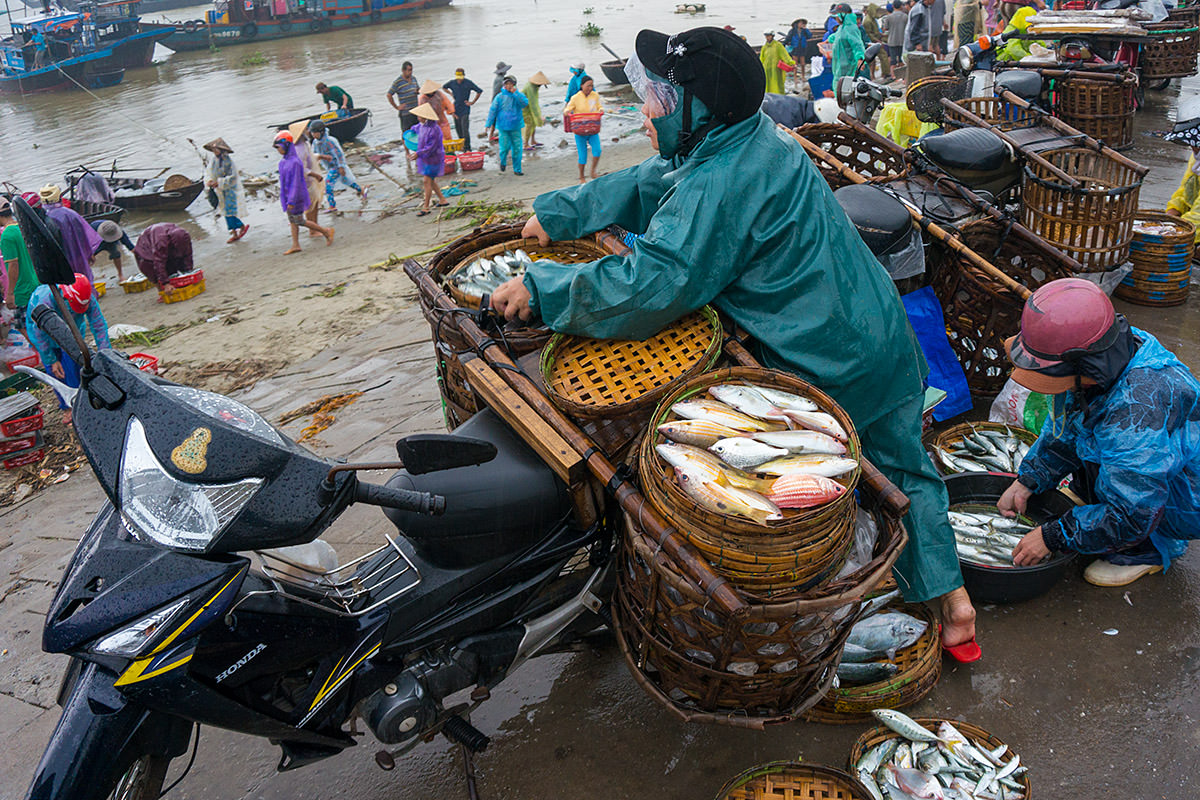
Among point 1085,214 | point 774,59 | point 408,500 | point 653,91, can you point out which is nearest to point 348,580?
point 408,500

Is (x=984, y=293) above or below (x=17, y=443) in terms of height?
above

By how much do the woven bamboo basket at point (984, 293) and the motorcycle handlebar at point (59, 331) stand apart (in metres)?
4.15

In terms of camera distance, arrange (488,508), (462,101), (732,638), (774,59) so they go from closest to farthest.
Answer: (732,638)
(488,508)
(774,59)
(462,101)

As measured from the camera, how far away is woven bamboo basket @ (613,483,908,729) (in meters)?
2.03

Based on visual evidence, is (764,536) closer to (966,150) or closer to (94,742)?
(94,742)

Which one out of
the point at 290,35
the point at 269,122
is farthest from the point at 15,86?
the point at 269,122

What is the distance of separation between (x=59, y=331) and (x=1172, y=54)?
43.2 ft

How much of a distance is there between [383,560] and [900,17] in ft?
66.7

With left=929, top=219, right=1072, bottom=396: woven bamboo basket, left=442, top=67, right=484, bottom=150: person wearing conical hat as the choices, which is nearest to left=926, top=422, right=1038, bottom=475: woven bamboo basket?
left=929, top=219, right=1072, bottom=396: woven bamboo basket

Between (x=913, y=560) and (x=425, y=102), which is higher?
(x=425, y=102)

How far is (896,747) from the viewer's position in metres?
2.75

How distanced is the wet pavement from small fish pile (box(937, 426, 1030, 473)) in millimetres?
643

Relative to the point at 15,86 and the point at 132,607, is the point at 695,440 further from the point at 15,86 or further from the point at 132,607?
the point at 15,86

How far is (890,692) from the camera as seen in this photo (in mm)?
2883
